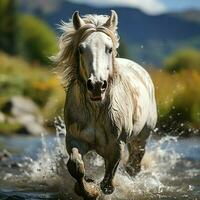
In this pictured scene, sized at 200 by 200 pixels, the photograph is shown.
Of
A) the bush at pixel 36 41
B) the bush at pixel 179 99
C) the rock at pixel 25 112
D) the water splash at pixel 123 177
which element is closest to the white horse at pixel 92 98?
the water splash at pixel 123 177

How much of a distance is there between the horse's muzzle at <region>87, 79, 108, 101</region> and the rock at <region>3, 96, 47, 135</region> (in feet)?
47.8

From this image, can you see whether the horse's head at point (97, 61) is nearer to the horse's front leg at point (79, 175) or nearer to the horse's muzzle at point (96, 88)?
the horse's muzzle at point (96, 88)

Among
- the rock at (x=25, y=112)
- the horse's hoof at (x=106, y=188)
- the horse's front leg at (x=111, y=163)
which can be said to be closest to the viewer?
the horse's front leg at (x=111, y=163)

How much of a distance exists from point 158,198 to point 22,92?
18611 millimetres

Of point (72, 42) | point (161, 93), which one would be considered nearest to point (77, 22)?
point (72, 42)

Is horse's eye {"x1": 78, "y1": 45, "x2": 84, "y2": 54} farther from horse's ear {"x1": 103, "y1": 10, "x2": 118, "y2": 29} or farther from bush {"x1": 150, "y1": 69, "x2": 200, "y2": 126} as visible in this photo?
bush {"x1": 150, "y1": 69, "x2": 200, "y2": 126}

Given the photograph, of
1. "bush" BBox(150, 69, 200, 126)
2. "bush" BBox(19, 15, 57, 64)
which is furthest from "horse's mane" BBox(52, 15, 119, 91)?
"bush" BBox(19, 15, 57, 64)

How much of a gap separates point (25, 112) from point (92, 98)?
55.3 feet

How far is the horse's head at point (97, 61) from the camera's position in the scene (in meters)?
5.51

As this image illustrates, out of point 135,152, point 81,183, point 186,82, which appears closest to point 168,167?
point 135,152

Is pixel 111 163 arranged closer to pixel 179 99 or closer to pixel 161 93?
pixel 161 93

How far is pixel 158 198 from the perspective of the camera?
752cm

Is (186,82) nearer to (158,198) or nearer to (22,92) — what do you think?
(22,92)

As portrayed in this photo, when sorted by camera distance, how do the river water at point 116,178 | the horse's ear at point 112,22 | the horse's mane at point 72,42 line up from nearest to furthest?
the horse's mane at point 72,42, the horse's ear at point 112,22, the river water at point 116,178
